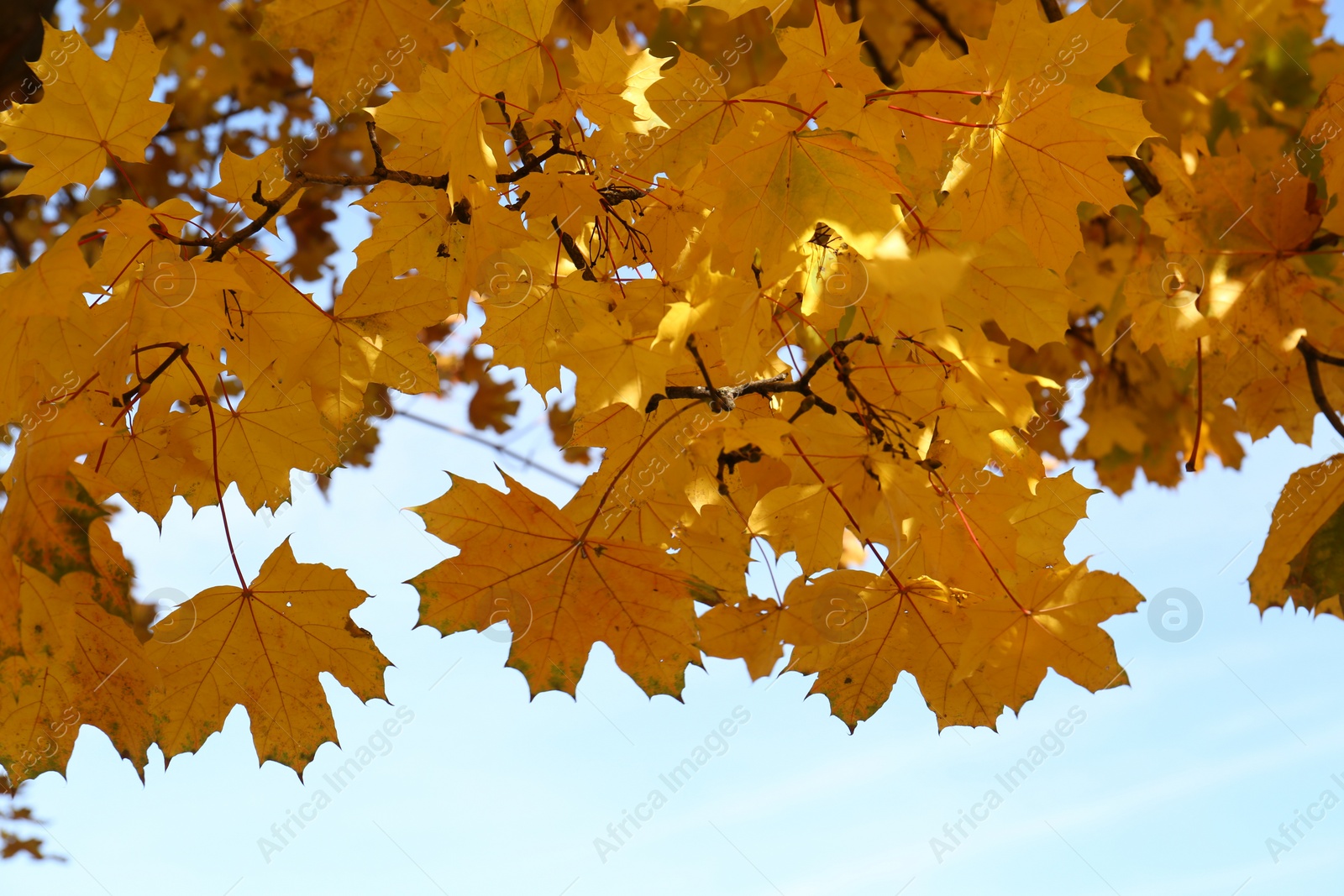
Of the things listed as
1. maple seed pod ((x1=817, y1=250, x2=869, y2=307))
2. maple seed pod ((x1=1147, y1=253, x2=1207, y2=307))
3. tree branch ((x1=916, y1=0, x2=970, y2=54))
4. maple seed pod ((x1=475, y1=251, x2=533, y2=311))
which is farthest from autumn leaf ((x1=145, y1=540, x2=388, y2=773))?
tree branch ((x1=916, y1=0, x2=970, y2=54))

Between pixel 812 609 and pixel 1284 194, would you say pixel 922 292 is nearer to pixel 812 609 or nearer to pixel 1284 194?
pixel 812 609

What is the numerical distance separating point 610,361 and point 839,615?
650mm

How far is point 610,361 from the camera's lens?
4.47ft

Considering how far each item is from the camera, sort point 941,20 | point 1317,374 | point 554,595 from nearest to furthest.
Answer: point 554,595, point 1317,374, point 941,20

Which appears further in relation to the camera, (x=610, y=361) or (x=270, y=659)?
(x=270, y=659)

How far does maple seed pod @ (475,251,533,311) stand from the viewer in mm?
1521

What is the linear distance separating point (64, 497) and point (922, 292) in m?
1.26

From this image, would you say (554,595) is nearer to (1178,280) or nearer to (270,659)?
(270,659)

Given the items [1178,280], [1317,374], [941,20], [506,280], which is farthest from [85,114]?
[941,20]

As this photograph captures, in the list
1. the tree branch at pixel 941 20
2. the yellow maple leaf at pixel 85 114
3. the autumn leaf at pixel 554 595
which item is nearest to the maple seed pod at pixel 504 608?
the autumn leaf at pixel 554 595

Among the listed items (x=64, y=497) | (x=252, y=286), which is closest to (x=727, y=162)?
(x=252, y=286)

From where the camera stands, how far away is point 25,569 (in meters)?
1.46

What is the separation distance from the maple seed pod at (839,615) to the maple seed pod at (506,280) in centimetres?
74

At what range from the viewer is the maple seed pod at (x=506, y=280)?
1.52 meters
